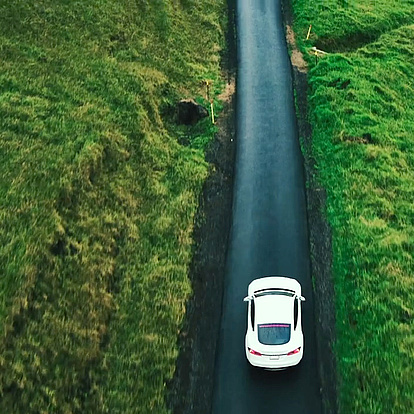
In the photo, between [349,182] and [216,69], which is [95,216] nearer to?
[349,182]

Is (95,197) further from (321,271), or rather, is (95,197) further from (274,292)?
(321,271)

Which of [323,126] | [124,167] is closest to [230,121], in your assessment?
[323,126]

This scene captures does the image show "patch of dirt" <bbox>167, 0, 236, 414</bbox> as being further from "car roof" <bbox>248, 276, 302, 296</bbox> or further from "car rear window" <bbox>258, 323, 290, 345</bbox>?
"car rear window" <bbox>258, 323, 290, 345</bbox>

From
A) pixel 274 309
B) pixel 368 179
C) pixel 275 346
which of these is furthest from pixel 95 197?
→ pixel 368 179

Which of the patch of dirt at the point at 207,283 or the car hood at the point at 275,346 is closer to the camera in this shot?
the car hood at the point at 275,346

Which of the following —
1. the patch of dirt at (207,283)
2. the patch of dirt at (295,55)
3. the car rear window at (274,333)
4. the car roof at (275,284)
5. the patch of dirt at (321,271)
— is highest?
the patch of dirt at (295,55)

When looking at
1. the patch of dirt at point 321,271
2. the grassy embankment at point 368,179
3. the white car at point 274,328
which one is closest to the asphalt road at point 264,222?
the patch of dirt at point 321,271

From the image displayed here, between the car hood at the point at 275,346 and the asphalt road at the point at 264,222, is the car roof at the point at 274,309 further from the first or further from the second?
the asphalt road at the point at 264,222
